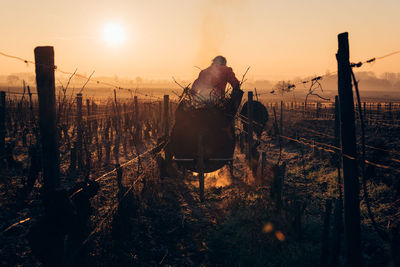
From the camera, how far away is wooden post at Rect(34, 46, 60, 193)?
373cm

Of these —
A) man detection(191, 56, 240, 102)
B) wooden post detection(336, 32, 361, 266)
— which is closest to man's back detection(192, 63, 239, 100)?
man detection(191, 56, 240, 102)

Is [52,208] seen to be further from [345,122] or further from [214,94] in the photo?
[214,94]

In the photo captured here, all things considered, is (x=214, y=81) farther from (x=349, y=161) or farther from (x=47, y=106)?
(x=349, y=161)

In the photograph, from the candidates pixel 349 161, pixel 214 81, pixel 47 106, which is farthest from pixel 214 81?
pixel 349 161

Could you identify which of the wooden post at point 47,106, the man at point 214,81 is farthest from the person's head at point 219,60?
the wooden post at point 47,106

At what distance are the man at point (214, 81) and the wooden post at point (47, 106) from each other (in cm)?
387

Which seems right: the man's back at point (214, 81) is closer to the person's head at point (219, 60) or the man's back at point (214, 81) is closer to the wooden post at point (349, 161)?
the person's head at point (219, 60)

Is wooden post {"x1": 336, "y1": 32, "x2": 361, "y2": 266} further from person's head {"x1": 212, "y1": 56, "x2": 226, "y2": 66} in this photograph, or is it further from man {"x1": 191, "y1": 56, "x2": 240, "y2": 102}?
person's head {"x1": 212, "y1": 56, "x2": 226, "y2": 66}

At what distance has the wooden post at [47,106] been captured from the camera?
12.2 ft

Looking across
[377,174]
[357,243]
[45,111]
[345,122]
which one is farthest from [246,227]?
[377,174]

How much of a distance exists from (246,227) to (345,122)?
2519mm

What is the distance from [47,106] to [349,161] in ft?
11.4

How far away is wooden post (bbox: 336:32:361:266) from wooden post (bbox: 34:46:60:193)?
3310mm

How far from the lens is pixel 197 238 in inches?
195
